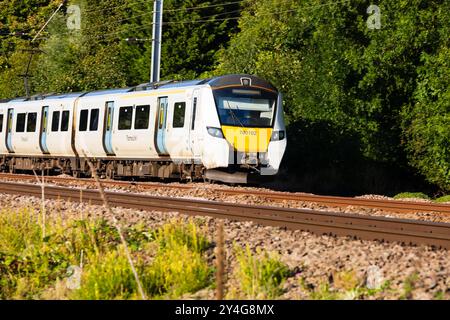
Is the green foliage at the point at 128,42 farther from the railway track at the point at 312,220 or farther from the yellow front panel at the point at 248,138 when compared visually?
the railway track at the point at 312,220

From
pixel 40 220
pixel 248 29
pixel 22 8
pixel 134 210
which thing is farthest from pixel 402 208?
pixel 22 8

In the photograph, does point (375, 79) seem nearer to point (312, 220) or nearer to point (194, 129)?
point (194, 129)

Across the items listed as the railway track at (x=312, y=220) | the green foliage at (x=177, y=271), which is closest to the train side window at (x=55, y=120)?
the railway track at (x=312, y=220)

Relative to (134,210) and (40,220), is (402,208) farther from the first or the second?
(40,220)

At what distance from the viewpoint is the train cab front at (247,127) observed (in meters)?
20.5

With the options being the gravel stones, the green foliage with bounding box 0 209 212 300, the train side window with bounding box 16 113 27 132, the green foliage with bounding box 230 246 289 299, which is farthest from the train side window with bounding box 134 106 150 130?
the green foliage with bounding box 230 246 289 299

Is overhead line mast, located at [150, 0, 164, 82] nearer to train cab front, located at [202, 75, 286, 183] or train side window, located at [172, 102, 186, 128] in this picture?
train side window, located at [172, 102, 186, 128]

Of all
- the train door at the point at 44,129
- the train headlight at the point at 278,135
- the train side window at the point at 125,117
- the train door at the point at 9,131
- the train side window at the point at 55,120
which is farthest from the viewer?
the train door at the point at 9,131

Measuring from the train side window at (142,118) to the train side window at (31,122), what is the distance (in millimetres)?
6759

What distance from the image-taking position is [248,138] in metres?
20.8

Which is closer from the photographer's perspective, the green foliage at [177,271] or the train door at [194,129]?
the green foliage at [177,271]

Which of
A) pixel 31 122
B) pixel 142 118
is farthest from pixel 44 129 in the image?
pixel 142 118

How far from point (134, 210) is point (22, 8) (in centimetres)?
7439

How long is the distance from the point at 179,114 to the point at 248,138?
2.05 meters
